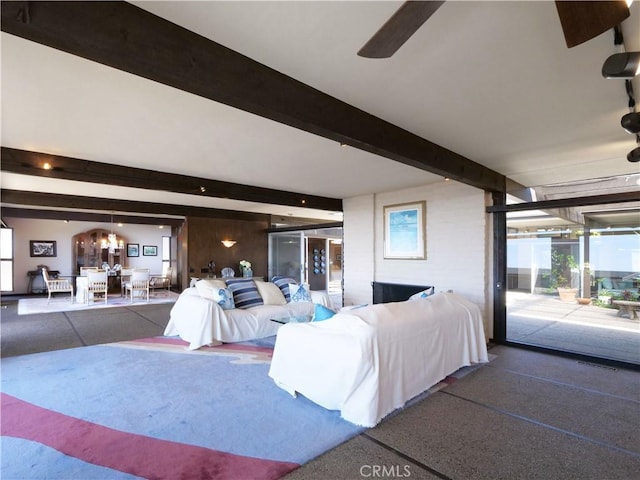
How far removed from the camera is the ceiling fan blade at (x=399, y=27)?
114 centimetres

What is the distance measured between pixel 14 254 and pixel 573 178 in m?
14.5

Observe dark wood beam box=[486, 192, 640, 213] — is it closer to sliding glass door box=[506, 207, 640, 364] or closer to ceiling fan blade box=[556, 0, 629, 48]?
sliding glass door box=[506, 207, 640, 364]

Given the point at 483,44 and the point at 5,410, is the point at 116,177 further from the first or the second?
the point at 483,44

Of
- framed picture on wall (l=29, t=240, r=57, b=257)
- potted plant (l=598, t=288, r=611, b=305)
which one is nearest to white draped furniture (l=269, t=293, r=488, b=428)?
potted plant (l=598, t=288, r=611, b=305)

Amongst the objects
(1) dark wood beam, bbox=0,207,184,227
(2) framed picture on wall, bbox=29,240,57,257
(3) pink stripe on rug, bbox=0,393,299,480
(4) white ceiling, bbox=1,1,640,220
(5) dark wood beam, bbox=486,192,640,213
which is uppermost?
(4) white ceiling, bbox=1,1,640,220

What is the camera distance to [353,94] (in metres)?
2.47

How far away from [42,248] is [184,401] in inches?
451

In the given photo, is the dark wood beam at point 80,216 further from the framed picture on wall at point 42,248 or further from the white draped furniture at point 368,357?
the white draped furniture at point 368,357

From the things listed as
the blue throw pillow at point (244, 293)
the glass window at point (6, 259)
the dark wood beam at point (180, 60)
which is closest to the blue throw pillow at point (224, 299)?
the blue throw pillow at point (244, 293)

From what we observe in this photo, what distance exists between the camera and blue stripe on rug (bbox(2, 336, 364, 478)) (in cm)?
239

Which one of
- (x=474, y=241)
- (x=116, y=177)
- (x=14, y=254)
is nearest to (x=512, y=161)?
(x=474, y=241)

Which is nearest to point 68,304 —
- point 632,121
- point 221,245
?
point 221,245

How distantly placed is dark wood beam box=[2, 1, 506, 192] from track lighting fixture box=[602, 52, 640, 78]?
1.52 metres

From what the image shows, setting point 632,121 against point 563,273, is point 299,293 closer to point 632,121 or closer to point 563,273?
point 563,273
